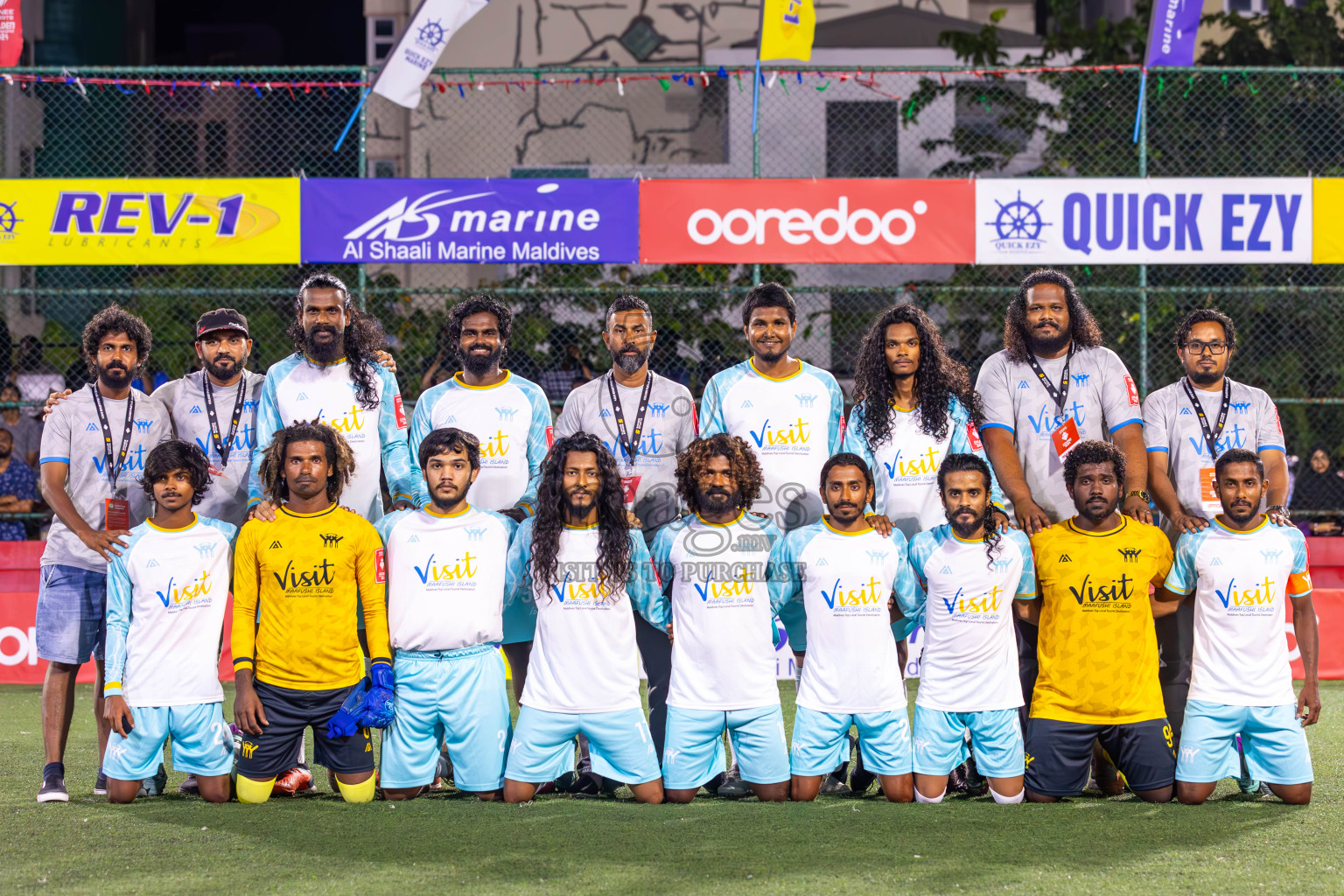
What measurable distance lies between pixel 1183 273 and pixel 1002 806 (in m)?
7.20

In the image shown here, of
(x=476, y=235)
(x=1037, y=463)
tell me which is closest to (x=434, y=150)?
(x=476, y=235)

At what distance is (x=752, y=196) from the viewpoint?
9.65 m

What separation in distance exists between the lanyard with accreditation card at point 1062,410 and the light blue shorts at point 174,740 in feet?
12.4

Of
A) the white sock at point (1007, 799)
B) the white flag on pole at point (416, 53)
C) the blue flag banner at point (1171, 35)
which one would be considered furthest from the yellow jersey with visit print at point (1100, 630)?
the white flag on pole at point (416, 53)

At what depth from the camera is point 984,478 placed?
5.51 metres

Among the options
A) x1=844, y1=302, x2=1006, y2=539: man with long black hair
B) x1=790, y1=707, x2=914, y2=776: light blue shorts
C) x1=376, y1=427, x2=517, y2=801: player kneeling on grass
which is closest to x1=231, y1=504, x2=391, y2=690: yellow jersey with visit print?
x1=376, y1=427, x2=517, y2=801: player kneeling on grass

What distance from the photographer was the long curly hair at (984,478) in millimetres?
5504

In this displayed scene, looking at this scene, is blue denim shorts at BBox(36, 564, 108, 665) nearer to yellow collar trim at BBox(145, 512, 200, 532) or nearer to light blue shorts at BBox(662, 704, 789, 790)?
yellow collar trim at BBox(145, 512, 200, 532)

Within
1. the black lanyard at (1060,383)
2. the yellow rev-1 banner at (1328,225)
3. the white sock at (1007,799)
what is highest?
the yellow rev-1 banner at (1328,225)

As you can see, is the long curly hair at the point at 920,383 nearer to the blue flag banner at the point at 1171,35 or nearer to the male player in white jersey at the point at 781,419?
the male player in white jersey at the point at 781,419

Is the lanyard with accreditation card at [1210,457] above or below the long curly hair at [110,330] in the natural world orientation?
below

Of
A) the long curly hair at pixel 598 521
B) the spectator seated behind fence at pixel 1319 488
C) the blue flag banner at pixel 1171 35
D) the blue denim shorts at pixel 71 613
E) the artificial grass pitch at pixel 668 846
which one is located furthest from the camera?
the spectator seated behind fence at pixel 1319 488

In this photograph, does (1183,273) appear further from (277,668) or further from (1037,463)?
(277,668)

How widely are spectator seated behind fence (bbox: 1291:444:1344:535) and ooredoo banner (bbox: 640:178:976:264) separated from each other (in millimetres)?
3593
